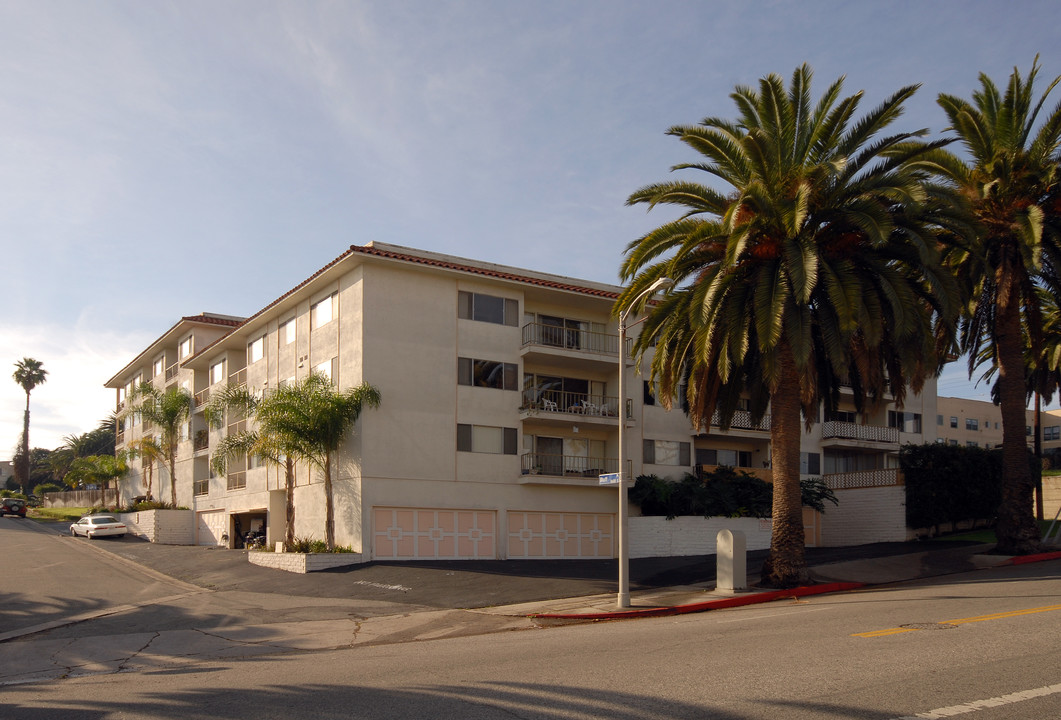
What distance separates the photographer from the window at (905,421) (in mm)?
48375

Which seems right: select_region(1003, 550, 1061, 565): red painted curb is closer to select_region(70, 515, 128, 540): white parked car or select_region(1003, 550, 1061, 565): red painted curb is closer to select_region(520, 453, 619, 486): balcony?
select_region(520, 453, 619, 486): balcony

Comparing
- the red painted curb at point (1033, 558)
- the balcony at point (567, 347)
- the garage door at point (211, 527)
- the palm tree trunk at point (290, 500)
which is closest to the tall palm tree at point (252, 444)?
the palm tree trunk at point (290, 500)

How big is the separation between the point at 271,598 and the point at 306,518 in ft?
37.6

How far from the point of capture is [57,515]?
67.4 metres

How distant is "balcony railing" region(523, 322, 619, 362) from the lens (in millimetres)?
35250

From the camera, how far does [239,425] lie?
42344 millimetres

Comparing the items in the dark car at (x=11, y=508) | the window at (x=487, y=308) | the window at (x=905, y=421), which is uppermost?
the window at (x=487, y=308)

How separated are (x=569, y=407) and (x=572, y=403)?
127cm

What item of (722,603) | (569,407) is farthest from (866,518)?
(722,603)

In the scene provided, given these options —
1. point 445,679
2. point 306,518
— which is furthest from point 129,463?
point 445,679

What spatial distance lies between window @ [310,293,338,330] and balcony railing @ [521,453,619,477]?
956 cm

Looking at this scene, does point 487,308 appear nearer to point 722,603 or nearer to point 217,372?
point 722,603

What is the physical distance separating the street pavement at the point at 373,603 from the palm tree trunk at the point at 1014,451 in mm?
836

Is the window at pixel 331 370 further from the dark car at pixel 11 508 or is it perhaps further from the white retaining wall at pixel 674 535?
the dark car at pixel 11 508
